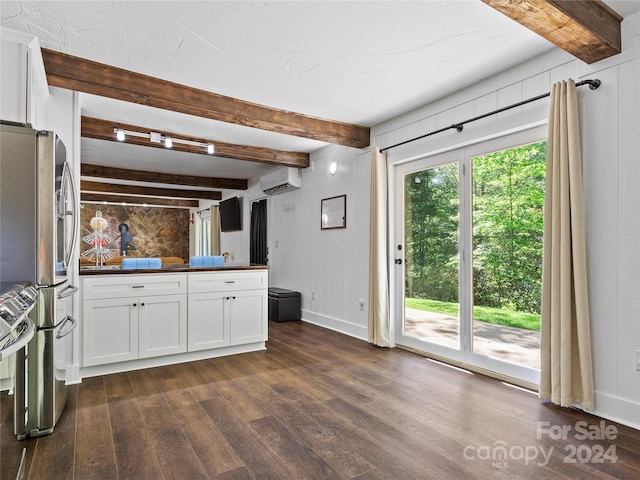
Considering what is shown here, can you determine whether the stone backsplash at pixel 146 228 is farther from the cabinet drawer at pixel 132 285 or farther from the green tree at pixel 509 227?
the green tree at pixel 509 227

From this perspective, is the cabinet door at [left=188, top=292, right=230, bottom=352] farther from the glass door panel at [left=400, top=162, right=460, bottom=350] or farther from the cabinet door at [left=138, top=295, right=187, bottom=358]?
the glass door panel at [left=400, top=162, right=460, bottom=350]

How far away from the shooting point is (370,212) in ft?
13.9

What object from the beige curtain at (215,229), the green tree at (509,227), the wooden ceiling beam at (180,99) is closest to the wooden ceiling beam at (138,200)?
the beige curtain at (215,229)

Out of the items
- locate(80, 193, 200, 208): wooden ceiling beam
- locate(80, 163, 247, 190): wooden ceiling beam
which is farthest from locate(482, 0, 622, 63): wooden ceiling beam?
locate(80, 193, 200, 208): wooden ceiling beam

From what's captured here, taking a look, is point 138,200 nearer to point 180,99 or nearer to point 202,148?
point 202,148

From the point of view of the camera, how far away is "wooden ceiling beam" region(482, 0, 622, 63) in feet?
6.30

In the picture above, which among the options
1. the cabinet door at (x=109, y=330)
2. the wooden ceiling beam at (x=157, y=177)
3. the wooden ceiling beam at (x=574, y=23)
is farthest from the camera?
the wooden ceiling beam at (x=157, y=177)

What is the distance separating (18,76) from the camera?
2.29 meters

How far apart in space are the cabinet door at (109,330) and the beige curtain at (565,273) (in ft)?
10.9

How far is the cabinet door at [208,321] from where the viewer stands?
363 cm

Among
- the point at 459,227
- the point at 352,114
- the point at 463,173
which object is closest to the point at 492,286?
the point at 459,227

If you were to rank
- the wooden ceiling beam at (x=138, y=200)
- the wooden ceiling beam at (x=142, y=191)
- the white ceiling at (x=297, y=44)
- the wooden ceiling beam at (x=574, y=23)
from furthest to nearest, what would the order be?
the wooden ceiling beam at (x=138, y=200), the wooden ceiling beam at (x=142, y=191), the white ceiling at (x=297, y=44), the wooden ceiling beam at (x=574, y=23)

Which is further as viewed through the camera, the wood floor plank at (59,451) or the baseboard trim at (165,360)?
the baseboard trim at (165,360)

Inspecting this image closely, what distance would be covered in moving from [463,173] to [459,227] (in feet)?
1.65
